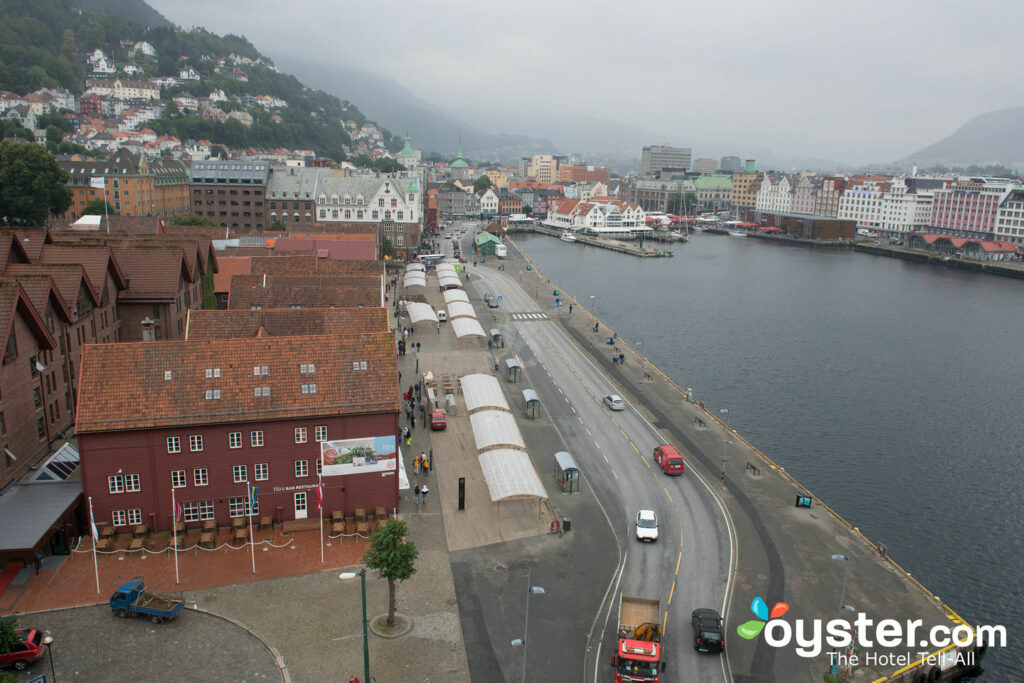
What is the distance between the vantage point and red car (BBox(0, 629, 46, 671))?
81.6 feet

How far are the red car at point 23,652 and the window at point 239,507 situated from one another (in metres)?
10.1

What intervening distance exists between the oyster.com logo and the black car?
962 millimetres

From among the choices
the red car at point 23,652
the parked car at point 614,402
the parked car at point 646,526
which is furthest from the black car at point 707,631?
the parked car at point 614,402

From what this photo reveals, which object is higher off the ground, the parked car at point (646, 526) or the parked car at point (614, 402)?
the parked car at point (614, 402)

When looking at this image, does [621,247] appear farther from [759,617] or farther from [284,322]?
[759,617]

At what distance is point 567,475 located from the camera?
41219 mm

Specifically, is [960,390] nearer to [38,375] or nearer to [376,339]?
[376,339]

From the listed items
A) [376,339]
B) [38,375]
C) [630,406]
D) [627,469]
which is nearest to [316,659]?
[376,339]

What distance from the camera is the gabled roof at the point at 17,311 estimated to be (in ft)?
120

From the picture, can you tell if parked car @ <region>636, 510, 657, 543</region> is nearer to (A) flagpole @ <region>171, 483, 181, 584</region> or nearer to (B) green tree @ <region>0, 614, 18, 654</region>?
(A) flagpole @ <region>171, 483, 181, 584</region>

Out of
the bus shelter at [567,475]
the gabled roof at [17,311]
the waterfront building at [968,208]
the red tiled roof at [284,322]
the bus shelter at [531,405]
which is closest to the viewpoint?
the gabled roof at [17,311]

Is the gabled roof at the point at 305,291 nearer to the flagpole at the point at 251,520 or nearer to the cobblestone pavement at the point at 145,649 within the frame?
the flagpole at the point at 251,520

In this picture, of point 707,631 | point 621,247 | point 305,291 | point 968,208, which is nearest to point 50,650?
point 707,631

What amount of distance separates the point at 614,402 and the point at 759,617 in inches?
997
